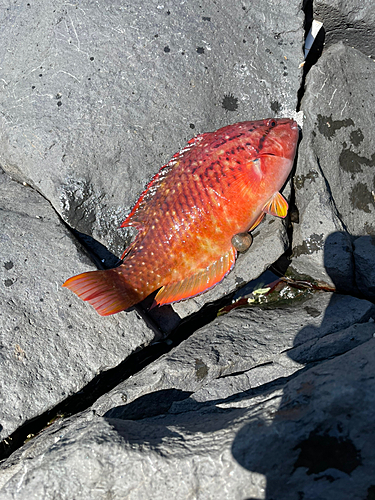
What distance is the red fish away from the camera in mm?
3396

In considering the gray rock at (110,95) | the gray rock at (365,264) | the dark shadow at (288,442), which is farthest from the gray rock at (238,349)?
the dark shadow at (288,442)

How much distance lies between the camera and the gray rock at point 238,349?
312cm

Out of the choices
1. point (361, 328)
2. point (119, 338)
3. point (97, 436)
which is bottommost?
point (361, 328)

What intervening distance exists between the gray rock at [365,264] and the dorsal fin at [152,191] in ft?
5.93

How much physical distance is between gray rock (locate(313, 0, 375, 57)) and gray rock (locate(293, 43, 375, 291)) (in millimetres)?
350

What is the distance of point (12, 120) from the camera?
3.65 m

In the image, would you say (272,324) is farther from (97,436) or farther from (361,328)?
(97,436)

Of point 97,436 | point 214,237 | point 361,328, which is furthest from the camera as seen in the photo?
point 214,237

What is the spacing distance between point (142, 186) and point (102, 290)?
115 centimetres

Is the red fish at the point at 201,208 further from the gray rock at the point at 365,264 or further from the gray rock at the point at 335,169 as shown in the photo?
the gray rock at the point at 365,264

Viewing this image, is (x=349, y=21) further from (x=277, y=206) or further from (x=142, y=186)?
(x=142, y=186)

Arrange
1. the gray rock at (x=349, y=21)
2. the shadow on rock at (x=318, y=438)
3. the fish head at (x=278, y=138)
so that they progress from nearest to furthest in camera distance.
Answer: the shadow on rock at (x=318, y=438) → the fish head at (x=278, y=138) → the gray rock at (x=349, y=21)

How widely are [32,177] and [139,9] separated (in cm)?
195

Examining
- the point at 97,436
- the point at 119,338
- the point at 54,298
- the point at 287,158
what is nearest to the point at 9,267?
the point at 54,298
